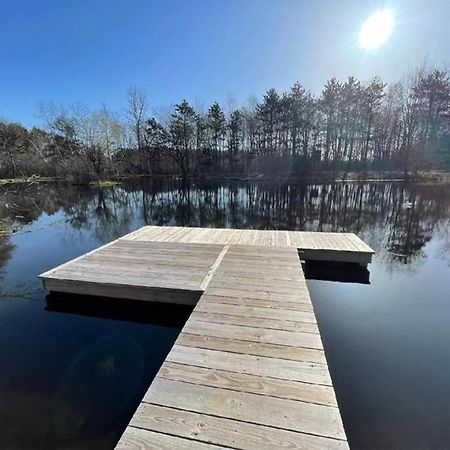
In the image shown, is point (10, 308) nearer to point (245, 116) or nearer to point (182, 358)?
point (182, 358)

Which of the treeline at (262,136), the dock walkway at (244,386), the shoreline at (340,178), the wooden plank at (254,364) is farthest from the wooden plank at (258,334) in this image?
the treeline at (262,136)

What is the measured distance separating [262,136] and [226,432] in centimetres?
2653

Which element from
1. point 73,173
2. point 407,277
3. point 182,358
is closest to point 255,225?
point 407,277

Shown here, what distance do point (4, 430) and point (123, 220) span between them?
301 inches

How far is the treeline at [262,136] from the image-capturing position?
2094 cm

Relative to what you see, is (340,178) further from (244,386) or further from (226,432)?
(226,432)

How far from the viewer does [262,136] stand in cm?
2575

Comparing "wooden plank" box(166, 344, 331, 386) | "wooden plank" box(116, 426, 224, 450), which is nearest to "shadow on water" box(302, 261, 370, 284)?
"wooden plank" box(166, 344, 331, 386)

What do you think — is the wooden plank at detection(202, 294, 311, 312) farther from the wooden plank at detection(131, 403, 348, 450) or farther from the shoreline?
the shoreline

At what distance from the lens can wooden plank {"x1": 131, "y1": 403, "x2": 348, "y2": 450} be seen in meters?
1.19

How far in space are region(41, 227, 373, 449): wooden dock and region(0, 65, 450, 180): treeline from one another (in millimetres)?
20418

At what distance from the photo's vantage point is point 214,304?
8.33 feet

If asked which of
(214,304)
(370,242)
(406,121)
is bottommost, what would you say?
(370,242)

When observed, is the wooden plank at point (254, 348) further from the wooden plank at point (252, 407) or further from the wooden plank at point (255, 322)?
the wooden plank at point (252, 407)
